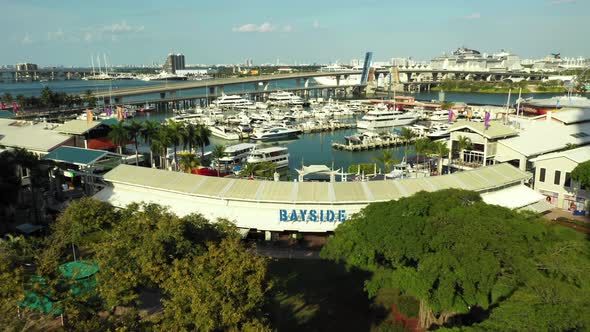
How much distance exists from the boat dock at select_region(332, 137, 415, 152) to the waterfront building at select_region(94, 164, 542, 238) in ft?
106

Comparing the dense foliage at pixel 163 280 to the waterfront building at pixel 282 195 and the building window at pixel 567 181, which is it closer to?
the waterfront building at pixel 282 195

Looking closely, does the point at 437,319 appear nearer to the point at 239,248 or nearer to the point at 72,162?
the point at 239,248

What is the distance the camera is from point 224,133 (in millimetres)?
66000

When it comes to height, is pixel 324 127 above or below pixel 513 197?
below

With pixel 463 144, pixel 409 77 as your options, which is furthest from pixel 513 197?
pixel 409 77

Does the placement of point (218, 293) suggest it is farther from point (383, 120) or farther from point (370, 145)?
point (383, 120)

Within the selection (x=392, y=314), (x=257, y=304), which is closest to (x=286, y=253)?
(x=392, y=314)

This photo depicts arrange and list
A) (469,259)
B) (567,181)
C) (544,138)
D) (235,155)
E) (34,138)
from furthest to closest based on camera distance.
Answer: (235,155) < (34,138) < (544,138) < (567,181) < (469,259)

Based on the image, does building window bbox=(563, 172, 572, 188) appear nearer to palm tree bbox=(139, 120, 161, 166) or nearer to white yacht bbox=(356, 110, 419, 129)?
palm tree bbox=(139, 120, 161, 166)

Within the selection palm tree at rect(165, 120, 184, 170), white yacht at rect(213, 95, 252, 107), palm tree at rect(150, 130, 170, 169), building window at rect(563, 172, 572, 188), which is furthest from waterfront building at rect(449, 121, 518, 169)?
white yacht at rect(213, 95, 252, 107)

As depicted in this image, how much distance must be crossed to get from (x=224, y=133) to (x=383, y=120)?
85.5 feet

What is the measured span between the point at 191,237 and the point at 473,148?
27019mm

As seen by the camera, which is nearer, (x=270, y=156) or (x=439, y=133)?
(x=270, y=156)

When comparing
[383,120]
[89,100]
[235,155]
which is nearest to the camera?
[235,155]
